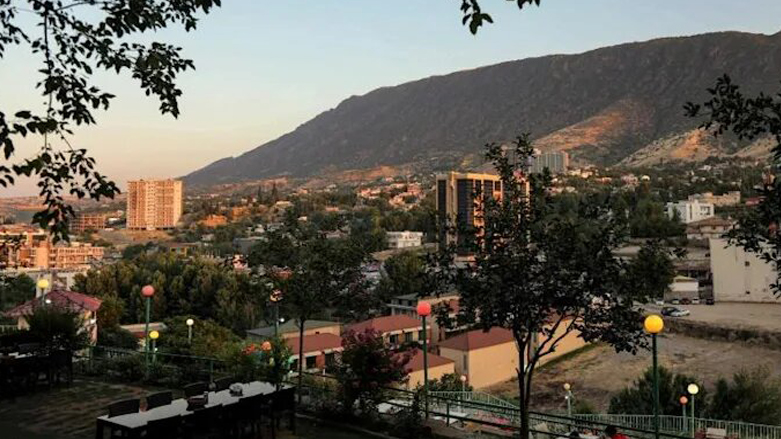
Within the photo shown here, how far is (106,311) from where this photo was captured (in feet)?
141

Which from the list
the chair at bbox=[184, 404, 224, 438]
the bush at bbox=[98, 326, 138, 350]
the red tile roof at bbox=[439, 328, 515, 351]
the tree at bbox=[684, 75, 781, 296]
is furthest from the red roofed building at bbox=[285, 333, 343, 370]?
the tree at bbox=[684, 75, 781, 296]

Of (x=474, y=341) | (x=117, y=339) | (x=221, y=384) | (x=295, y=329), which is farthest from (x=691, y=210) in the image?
(x=221, y=384)

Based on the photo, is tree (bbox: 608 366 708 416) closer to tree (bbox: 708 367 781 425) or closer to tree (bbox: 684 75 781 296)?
tree (bbox: 708 367 781 425)

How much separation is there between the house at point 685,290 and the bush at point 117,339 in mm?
54019

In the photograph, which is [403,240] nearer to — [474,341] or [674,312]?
[674,312]

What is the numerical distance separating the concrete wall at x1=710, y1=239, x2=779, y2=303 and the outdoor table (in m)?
63.8

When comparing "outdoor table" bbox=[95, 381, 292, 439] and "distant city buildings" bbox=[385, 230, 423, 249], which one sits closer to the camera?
"outdoor table" bbox=[95, 381, 292, 439]

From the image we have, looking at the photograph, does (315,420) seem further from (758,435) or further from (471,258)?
(758,435)

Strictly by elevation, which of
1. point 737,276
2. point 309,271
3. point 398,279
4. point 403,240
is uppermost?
point 403,240

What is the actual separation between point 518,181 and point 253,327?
152ft

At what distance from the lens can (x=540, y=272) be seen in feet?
19.8

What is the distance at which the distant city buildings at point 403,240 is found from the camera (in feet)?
350

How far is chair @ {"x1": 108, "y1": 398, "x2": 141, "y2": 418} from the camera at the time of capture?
6.25 metres

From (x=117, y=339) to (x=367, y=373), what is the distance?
33.6 metres
